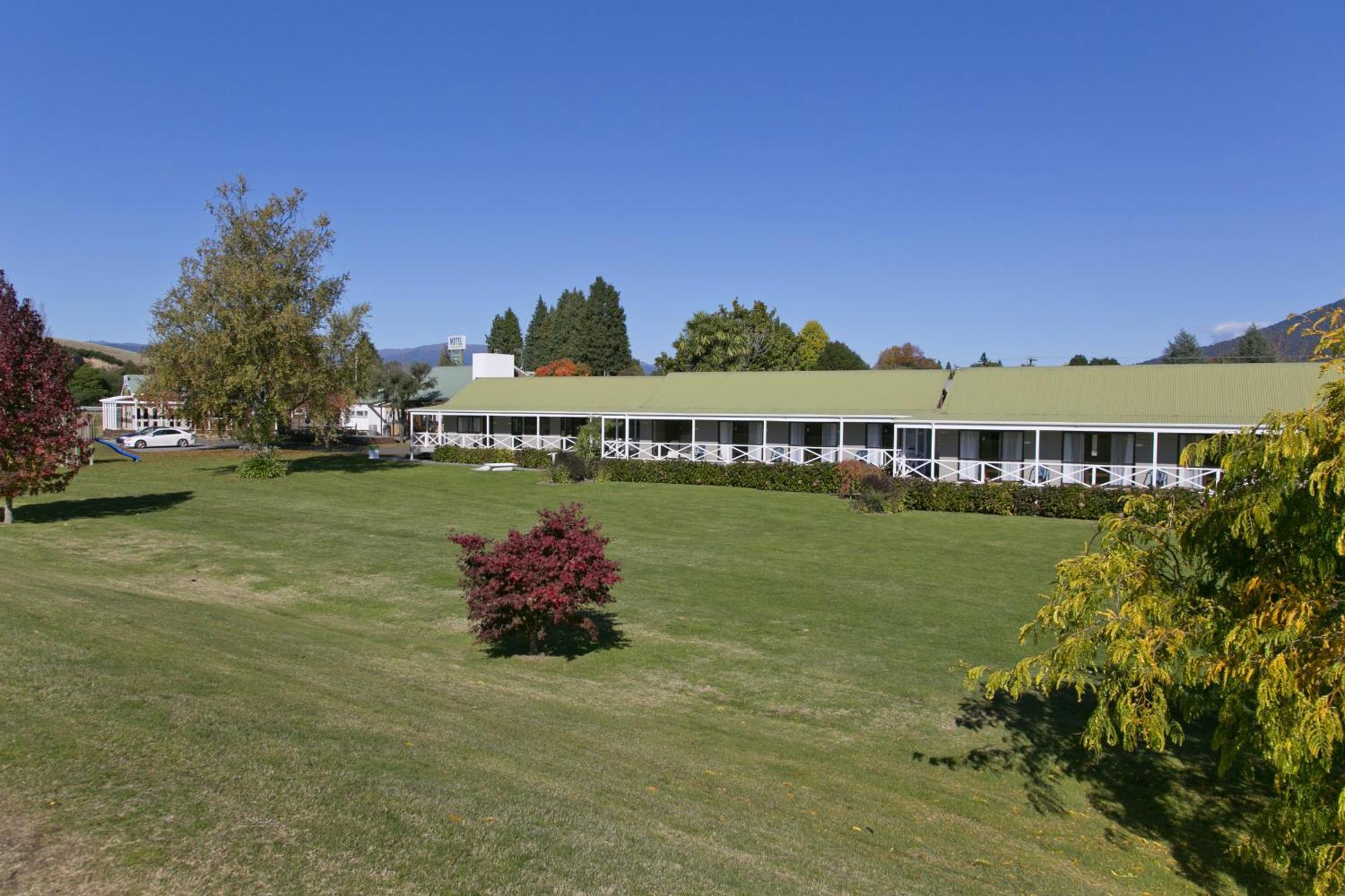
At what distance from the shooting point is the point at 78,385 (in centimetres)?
7719

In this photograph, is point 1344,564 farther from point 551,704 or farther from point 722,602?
point 722,602

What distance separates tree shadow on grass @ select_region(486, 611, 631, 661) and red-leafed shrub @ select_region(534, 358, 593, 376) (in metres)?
67.5

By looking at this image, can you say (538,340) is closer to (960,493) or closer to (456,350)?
(456,350)

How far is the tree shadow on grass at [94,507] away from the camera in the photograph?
77.9 feet

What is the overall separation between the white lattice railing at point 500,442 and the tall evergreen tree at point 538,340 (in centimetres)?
4344

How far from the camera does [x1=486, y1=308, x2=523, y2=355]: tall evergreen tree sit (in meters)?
110

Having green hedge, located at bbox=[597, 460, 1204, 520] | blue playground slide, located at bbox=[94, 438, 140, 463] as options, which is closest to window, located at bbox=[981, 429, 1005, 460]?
green hedge, located at bbox=[597, 460, 1204, 520]

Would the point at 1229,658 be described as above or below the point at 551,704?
above

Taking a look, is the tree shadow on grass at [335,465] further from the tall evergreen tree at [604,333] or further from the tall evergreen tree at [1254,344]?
the tall evergreen tree at [1254,344]

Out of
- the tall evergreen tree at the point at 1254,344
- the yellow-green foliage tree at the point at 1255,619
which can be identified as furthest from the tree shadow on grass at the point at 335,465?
the tall evergreen tree at the point at 1254,344

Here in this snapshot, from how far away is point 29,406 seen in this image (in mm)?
21578

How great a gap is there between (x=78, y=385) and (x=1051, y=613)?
8829 cm

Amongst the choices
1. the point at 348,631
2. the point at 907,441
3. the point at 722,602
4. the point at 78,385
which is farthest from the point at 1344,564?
the point at 78,385

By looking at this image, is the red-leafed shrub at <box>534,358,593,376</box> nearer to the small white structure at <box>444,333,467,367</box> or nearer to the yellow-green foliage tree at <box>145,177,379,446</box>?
the small white structure at <box>444,333,467,367</box>
